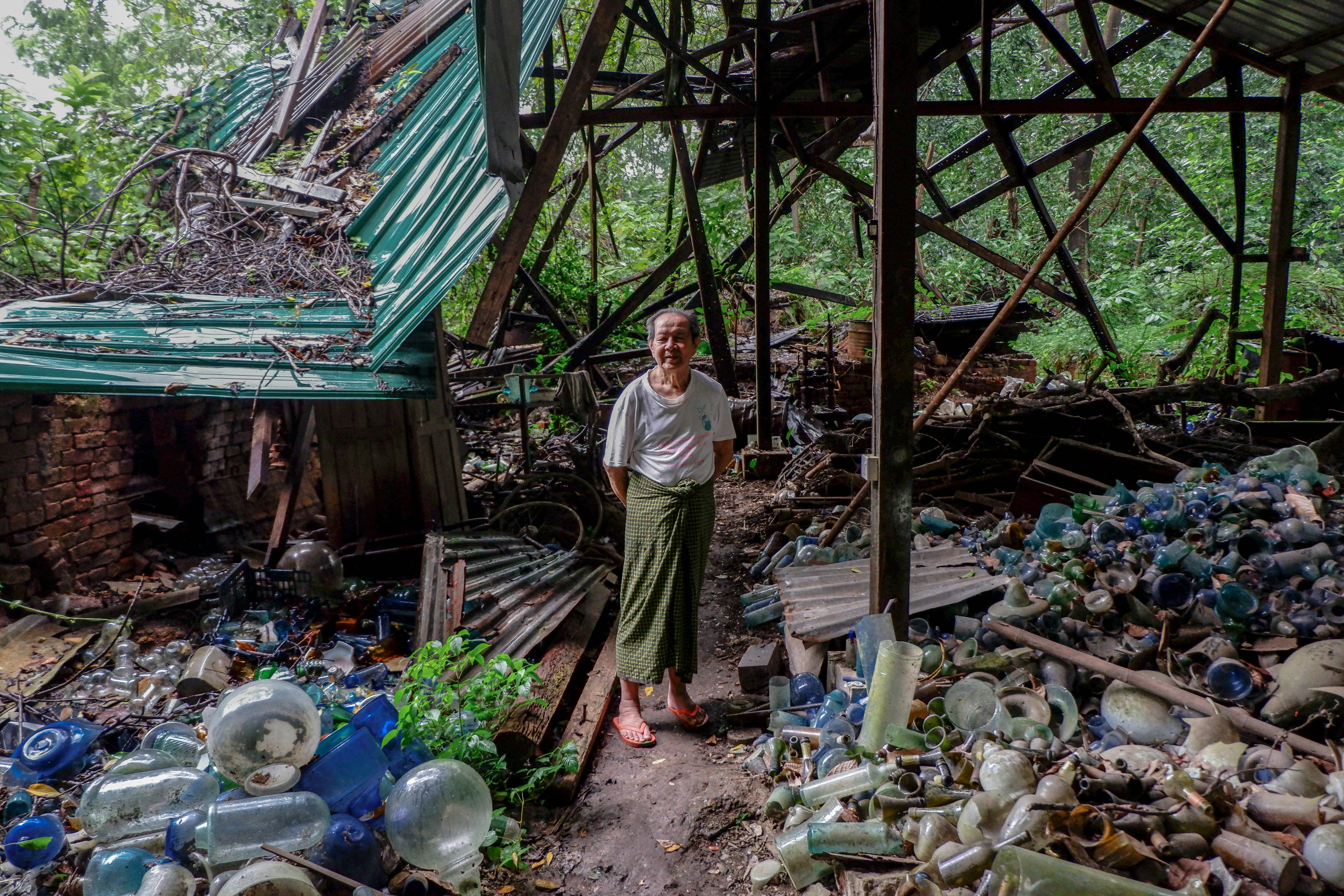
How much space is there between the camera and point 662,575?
340 cm

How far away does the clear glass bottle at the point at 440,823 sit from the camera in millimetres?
2566

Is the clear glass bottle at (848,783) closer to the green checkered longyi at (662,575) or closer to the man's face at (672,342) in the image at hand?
the green checkered longyi at (662,575)

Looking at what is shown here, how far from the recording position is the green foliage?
3021mm

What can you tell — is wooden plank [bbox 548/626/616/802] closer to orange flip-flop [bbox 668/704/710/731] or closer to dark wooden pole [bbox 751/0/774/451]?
orange flip-flop [bbox 668/704/710/731]

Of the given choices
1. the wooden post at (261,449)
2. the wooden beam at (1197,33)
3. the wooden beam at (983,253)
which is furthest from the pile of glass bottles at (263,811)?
the wooden beam at (1197,33)

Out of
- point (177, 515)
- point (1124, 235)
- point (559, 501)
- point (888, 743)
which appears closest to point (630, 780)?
point (888, 743)

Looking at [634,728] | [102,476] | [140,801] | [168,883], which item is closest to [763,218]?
[634,728]

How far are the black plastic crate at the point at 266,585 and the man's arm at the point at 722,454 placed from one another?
2.59 m

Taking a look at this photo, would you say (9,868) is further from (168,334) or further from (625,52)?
(625,52)

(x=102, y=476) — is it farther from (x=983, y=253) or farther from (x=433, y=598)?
(x=983, y=253)

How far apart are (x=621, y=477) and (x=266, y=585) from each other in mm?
2848

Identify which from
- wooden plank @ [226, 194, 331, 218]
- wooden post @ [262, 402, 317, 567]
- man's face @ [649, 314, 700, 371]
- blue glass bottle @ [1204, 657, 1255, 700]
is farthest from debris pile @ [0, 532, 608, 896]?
wooden plank @ [226, 194, 331, 218]

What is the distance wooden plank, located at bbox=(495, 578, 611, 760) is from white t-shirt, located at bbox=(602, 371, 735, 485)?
115cm

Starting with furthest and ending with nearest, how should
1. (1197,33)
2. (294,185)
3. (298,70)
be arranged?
(298,70) → (294,185) → (1197,33)
